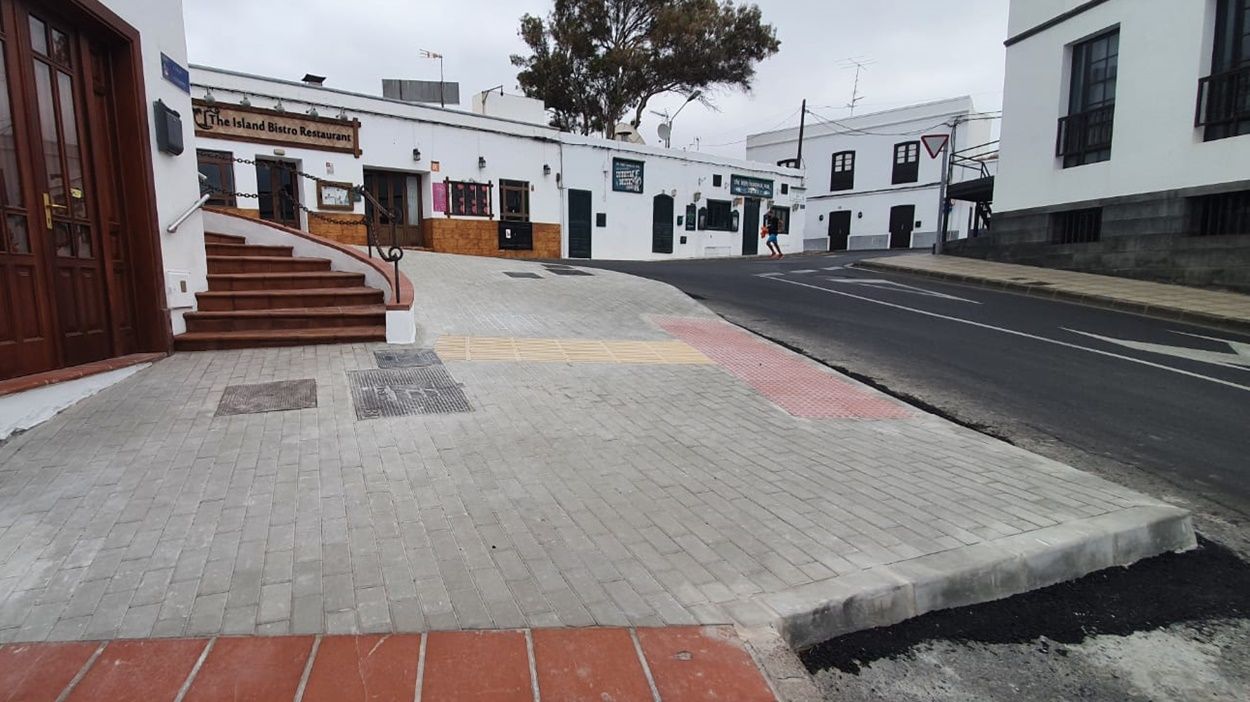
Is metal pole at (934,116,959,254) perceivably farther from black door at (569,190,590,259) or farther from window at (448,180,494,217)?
window at (448,180,494,217)

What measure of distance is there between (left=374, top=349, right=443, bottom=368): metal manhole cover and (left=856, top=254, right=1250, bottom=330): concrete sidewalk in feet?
37.9

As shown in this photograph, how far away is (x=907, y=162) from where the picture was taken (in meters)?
36.2

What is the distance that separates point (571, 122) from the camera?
32.8 metres

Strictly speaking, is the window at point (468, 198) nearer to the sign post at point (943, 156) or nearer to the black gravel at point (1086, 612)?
the sign post at point (943, 156)

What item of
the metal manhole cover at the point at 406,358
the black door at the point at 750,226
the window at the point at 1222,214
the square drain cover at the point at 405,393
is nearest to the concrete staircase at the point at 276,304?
the metal manhole cover at the point at 406,358

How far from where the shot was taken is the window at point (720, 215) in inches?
1136

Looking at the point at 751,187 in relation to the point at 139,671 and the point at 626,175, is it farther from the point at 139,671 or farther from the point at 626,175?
the point at 139,671

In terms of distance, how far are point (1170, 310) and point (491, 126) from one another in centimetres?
1770

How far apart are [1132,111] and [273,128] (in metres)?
19.9

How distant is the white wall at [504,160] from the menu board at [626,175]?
23 cm

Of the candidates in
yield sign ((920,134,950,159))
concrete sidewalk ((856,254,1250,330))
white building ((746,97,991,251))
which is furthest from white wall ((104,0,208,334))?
white building ((746,97,991,251))

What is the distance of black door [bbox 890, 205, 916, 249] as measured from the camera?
119 ft

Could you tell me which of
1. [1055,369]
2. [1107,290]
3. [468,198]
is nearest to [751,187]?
[468,198]

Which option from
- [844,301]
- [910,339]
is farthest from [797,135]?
[910,339]
